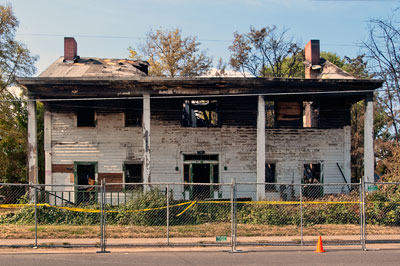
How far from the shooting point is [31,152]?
625 inches

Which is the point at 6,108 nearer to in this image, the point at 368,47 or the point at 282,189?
the point at 282,189

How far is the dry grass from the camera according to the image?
448 inches

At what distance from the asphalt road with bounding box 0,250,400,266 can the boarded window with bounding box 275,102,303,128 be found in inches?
368

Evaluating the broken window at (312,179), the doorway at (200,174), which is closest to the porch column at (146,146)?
the doorway at (200,174)

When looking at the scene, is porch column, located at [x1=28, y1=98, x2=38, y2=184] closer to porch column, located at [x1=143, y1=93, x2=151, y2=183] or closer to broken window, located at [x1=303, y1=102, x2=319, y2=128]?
porch column, located at [x1=143, y1=93, x2=151, y2=183]

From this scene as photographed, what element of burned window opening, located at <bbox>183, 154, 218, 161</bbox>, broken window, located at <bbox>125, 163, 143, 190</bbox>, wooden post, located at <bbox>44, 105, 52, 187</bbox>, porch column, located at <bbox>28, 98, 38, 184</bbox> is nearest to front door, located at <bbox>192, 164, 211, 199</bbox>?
burned window opening, located at <bbox>183, 154, 218, 161</bbox>

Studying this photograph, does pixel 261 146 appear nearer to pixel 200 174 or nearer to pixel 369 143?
pixel 200 174

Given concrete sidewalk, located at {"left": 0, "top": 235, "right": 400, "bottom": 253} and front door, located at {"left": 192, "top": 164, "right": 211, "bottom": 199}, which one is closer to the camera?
concrete sidewalk, located at {"left": 0, "top": 235, "right": 400, "bottom": 253}

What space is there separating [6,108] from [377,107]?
88.6ft

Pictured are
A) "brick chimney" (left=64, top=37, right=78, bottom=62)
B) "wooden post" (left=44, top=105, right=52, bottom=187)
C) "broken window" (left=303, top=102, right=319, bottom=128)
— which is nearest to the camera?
"wooden post" (left=44, top=105, right=52, bottom=187)

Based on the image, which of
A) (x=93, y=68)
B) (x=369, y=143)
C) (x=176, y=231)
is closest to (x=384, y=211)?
(x=369, y=143)

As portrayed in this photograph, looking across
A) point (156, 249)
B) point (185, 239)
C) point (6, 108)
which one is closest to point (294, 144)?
point (185, 239)

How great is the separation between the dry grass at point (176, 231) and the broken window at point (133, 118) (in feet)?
21.2

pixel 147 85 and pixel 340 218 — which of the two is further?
pixel 147 85
